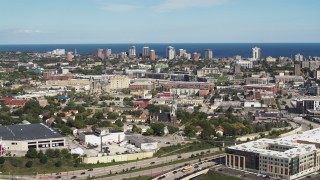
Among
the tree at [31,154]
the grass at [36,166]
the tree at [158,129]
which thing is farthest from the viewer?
the tree at [158,129]

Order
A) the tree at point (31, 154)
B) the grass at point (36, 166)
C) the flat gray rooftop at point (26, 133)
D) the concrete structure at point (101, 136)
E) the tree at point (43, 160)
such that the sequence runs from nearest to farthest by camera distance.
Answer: the grass at point (36, 166) → the tree at point (43, 160) → the tree at point (31, 154) → the flat gray rooftop at point (26, 133) → the concrete structure at point (101, 136)

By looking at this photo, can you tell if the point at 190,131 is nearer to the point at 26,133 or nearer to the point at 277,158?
the point at 26,133

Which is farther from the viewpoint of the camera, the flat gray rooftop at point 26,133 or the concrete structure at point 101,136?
the concrete structure at point 101,136

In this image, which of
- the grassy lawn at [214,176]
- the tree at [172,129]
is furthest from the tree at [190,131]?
the grassy lawn at [214,176]

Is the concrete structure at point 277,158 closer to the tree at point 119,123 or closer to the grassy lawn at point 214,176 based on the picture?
the grassy lawn at point 214,176

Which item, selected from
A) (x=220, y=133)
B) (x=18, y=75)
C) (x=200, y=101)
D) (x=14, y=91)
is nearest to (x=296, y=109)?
(x=200, y=101)

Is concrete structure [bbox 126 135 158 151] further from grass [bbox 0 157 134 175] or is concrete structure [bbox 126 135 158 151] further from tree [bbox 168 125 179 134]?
tree [bbox 168 125 179 134]

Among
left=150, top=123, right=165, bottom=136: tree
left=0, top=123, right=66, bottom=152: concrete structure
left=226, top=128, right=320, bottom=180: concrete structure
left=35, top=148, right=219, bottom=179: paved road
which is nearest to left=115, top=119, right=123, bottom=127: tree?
left=150, top=123, right=165, bottom=136: tree

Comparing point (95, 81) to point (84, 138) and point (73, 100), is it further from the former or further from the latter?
point (84, 138)
